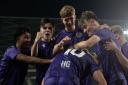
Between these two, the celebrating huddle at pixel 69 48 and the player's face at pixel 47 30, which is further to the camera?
the player's face at pixel 47 30

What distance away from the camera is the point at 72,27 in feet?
14.0

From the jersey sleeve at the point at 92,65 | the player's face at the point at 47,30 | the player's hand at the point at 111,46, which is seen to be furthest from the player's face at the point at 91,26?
the jersey sleeve at the point at 92,65

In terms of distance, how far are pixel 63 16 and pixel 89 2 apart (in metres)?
4.74

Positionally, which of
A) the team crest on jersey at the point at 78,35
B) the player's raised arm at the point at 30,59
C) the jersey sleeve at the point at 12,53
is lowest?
the player's raised arm at the point at 30,59

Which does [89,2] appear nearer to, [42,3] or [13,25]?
[42,3]

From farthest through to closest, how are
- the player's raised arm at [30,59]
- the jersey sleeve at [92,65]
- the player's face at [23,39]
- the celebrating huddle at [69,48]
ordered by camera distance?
the player's face at [23,39] < the player's raised arm at [30,59] < the celebrating huddle at [69,48] < the jersey sleeve at [92,65]

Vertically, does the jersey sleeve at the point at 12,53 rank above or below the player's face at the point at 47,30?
below

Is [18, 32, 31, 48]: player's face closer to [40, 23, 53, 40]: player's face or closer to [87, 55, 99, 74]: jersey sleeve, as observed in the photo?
[40, 23, 53, 40]: player's face

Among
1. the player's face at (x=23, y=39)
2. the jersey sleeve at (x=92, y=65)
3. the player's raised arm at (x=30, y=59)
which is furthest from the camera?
the player's face at (x=23, y=39)

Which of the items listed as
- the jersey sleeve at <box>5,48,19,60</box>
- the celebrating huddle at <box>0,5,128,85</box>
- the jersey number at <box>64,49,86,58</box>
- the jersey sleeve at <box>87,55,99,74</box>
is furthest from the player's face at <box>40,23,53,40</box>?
Result: the jersey sleeve at <box>87,55,99,74</box>

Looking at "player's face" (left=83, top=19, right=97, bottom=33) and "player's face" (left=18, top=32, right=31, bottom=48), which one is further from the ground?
"player's face" (left=83, top=19, right=97, bottom=33)

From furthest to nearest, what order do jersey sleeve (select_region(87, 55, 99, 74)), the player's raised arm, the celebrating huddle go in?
1. the player's raised arm
2. the celebrating huddle
3. jersey sleeve (select_region(87, 55, 99, 74))

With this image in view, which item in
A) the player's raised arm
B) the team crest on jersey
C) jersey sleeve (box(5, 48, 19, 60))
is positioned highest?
the team crest on jersey

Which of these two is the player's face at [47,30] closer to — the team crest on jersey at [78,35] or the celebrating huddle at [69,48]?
the celebrating huddle at [69,48]
